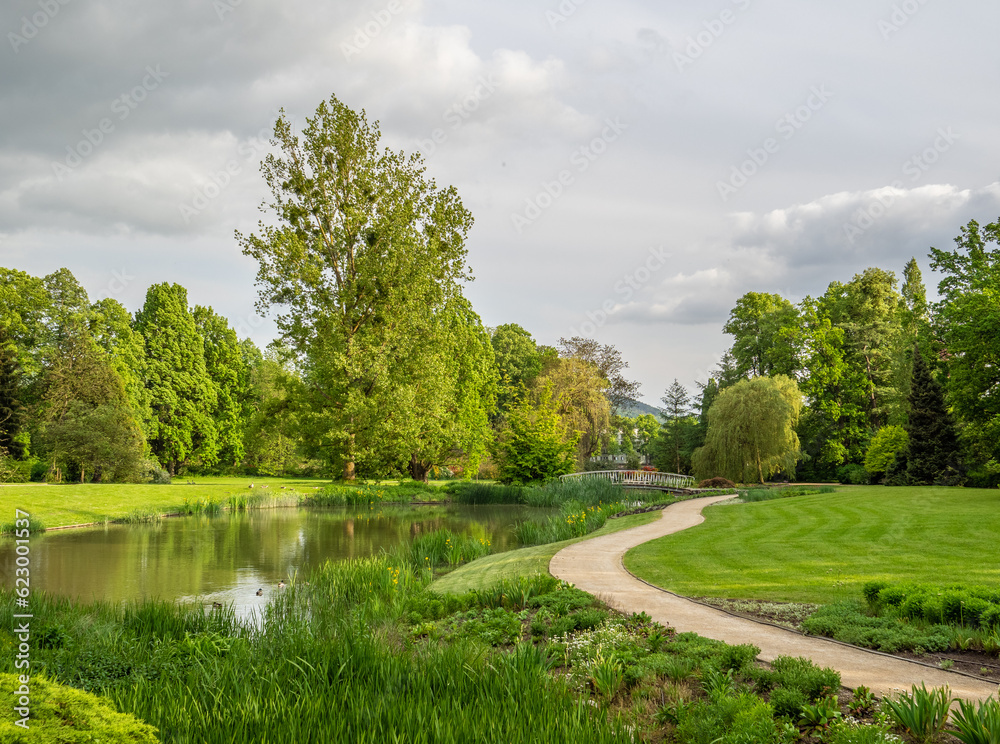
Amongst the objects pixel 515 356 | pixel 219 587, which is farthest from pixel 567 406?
pixel 219 587

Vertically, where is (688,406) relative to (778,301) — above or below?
below

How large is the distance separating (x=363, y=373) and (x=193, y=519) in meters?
8.22

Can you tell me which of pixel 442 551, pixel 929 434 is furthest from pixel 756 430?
pixel 442 551

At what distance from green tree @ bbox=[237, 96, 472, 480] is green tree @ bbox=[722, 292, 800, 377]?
22.5 m

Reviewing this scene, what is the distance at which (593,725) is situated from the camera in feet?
12.4

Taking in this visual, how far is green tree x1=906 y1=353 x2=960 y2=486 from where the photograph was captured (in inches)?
991

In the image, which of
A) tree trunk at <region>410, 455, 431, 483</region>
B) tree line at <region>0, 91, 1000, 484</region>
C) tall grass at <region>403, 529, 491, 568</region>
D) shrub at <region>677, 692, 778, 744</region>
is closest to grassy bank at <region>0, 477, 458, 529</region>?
tree line at <region>0, 91, 1000, 484</region>

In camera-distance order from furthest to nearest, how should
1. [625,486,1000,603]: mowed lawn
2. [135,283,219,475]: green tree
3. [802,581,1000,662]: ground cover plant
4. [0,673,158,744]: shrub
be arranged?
[135,283,219,475]: green tree → [625,486,1000,603]: mowed lawn → [802,581,1000,662]: ground cover plant → [0,673,158,744]: shrub

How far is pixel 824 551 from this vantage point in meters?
10.3

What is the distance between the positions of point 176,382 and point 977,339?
39.7 metres

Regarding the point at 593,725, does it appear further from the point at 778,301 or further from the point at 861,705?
the point at 778,301

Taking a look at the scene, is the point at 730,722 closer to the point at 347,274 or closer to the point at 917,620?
the point at 917,620

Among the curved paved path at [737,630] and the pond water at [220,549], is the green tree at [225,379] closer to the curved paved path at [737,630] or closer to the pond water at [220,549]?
the pond water at [220,549]

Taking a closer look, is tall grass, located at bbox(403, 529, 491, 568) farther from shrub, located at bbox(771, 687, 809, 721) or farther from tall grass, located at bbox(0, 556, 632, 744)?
shrub, located at bbox(771, 687, 809, 721)
